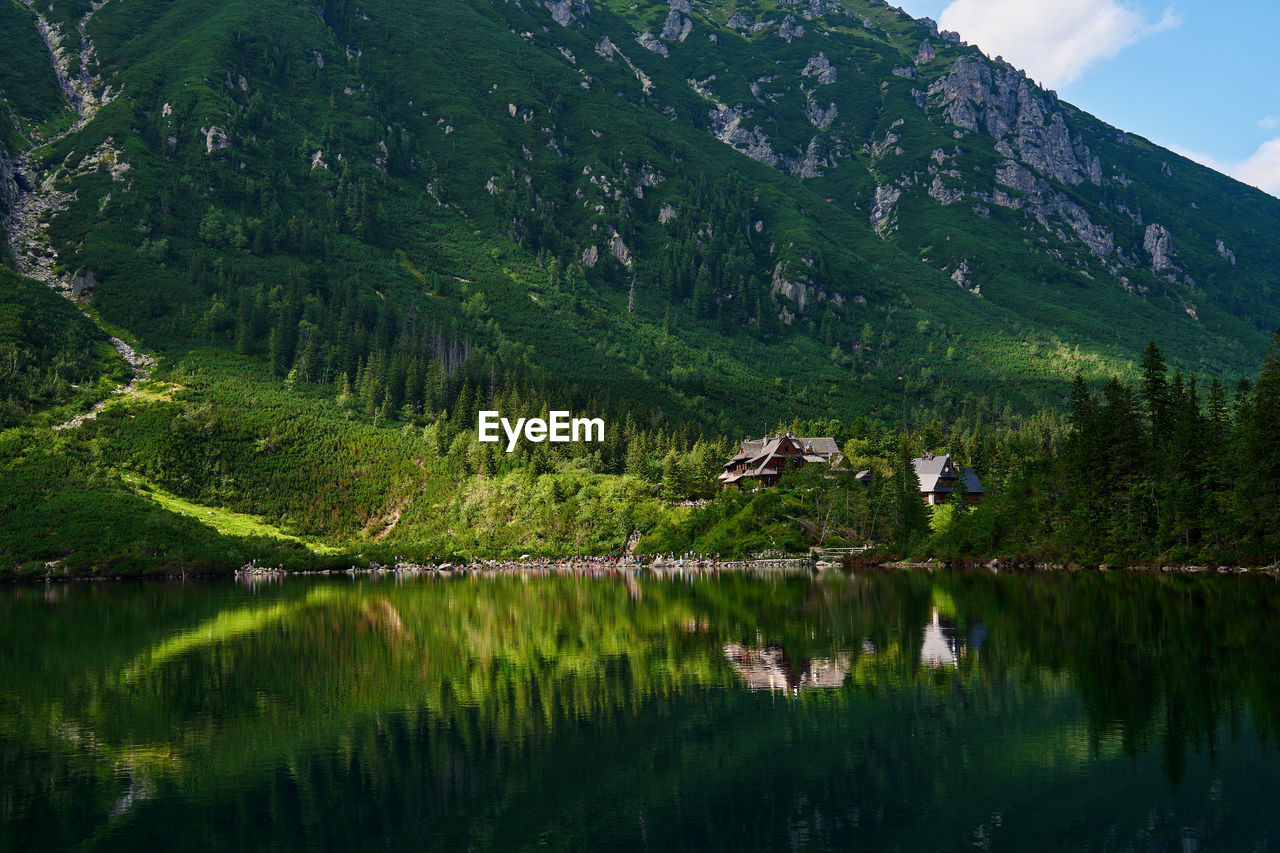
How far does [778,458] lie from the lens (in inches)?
Result: 5032

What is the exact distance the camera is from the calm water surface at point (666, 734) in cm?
1755

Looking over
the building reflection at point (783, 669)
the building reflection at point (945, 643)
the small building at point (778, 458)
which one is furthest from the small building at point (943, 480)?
the building reflection at point (783, 669)

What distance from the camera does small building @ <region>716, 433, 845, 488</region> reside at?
12675 centimetres

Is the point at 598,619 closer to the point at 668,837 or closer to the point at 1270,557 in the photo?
the point at 668,837

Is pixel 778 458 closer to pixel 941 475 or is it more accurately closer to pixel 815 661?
pixel 941 475

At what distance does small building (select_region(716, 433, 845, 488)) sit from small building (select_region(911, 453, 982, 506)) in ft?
36.1

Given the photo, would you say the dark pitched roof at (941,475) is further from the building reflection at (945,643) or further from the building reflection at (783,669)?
the building reflection at (783,669)

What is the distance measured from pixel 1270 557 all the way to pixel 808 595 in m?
33.9

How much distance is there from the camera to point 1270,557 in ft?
218

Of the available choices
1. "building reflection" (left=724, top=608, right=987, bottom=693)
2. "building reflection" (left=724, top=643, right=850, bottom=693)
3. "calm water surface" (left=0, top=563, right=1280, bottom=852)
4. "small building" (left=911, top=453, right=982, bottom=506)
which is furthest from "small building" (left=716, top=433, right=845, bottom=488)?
"building reflection" (left=724, top=643, right=850, bottom=693)

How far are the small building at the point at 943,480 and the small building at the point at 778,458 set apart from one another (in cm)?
1100

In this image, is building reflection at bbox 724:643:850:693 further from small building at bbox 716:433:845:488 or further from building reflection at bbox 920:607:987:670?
small building at bbox 716:433:845:488

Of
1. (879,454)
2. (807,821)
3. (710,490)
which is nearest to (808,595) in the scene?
(807,821)

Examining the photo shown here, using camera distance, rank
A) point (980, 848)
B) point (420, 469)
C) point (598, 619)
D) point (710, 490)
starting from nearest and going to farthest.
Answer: point (980, 848) < point (598, 619) < point (710, 490) < point (420, 469)
